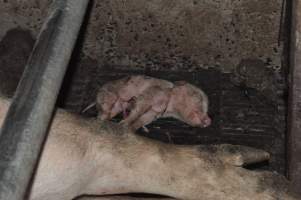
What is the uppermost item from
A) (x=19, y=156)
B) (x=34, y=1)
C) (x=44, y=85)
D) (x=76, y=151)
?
(x=34, y=1)

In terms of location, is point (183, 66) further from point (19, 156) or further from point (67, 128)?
point (19, 156)

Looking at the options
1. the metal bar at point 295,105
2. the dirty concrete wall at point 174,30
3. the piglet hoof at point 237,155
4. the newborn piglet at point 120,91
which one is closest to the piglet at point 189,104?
the newborn piglet at point 120,91

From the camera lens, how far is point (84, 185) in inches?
114

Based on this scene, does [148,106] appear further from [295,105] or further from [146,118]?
[295,105]

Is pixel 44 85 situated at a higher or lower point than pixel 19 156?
higher

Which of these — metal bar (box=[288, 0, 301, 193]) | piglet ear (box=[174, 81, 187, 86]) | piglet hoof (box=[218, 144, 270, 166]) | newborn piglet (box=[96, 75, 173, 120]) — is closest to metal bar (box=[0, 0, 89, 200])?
piglet hoof (box=[218, 144, 270, 166])

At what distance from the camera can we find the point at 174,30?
4.61 m

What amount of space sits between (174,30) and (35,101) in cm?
262

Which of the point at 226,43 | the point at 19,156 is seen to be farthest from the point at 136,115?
the point at 19,156

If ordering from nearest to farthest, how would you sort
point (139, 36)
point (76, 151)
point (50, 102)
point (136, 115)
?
point (50, 102)
point (76, 151)
point (136, 115)
point (139, 36)

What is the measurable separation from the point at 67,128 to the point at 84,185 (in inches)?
13.2

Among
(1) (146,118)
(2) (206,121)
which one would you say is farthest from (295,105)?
(1) (146,118)

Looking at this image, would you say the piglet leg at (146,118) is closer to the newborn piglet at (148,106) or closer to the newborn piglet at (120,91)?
the newborn piglet at (148,106)

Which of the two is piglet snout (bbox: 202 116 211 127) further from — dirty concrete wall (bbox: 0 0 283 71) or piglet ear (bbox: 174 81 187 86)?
dirty concrete wall (bbox: 0 0 283 71)
